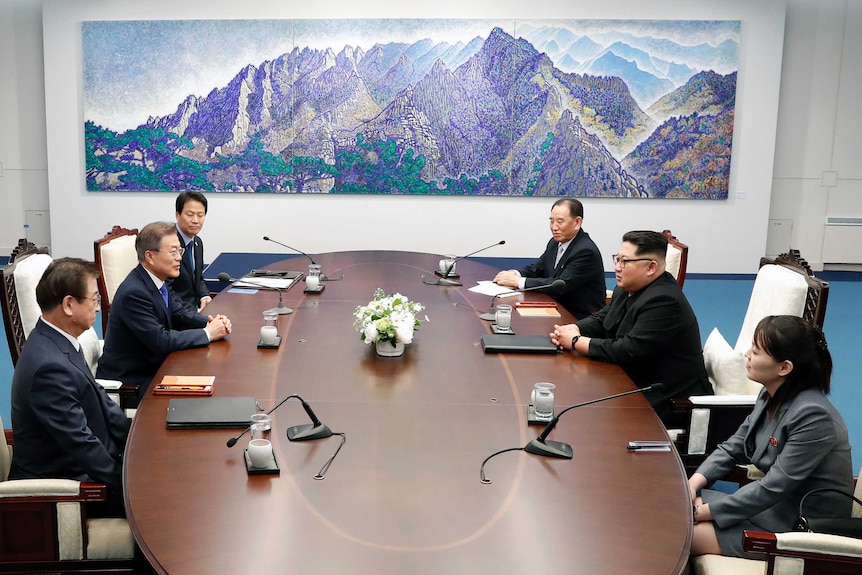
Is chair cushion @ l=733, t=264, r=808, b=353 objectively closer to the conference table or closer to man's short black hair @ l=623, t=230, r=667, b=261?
man's short black hair @ l=623, t=230, r=667, b=261

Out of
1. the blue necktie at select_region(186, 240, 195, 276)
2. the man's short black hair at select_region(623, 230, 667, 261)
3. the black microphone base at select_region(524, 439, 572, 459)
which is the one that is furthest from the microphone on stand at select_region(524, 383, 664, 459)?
the blue necktie at select_region(186, 240, 195, 276)

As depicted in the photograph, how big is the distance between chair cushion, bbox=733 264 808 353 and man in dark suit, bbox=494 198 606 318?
1.09 meters

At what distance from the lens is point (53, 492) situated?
2.38 meters

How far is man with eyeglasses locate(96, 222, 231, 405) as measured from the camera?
363 centimetres

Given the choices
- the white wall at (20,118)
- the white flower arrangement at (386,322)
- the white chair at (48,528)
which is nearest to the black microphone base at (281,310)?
the white flower arrangement at (386,322)

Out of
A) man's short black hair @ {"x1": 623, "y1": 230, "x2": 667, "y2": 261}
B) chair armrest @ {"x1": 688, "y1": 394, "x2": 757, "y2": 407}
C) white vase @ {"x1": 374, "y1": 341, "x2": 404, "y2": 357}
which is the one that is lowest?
chair armrest @ {"x1": 688, "y1": 394, "x2": 757, "y2": 407}

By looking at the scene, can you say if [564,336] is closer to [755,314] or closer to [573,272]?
[755,314]

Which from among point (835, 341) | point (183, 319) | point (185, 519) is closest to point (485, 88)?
point (835, 341)

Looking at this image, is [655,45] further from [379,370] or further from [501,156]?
[379,370]

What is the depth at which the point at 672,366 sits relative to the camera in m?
3.64

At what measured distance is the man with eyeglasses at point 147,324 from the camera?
3633mm

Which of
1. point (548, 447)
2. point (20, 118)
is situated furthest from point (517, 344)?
point (20, 118)

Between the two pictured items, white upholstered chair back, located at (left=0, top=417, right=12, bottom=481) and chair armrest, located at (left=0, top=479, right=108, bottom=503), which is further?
white upholstered chair back, located at (left=0, top=417, right=12, bottom=481)

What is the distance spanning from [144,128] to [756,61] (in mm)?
6311
